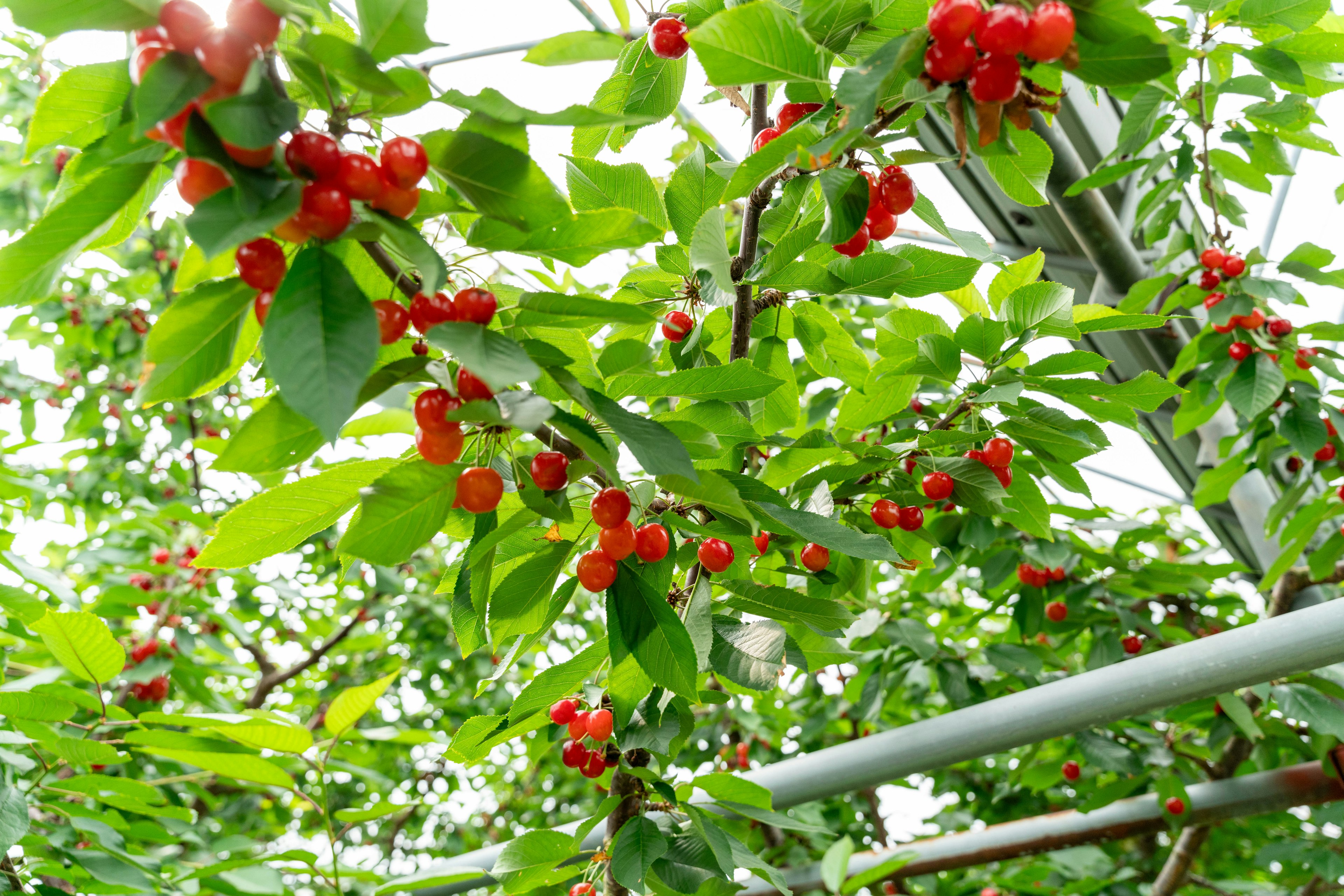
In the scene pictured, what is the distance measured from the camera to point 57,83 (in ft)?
2.02

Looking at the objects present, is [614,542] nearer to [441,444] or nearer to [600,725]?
[441,444]

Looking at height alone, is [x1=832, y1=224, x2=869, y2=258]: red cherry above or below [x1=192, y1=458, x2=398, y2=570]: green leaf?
above

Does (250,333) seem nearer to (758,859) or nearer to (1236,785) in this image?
(758,859)

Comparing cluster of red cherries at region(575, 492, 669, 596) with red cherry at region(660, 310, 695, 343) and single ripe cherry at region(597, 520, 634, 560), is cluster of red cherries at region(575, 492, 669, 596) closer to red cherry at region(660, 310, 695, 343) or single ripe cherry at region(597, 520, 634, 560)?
single ripe cherry at region(597, 520, 634, 560)

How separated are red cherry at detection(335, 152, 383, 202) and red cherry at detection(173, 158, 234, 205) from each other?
0.22ft

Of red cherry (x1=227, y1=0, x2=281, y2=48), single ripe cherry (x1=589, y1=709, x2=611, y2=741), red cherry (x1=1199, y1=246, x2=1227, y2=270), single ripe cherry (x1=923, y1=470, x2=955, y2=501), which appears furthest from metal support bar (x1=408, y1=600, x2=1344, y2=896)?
red cherry (x1=1199, y1=246, x2=1227, y2=270)

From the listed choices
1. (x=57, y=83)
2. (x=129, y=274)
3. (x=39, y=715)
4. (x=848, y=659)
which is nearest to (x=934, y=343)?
(x=848, y=659)

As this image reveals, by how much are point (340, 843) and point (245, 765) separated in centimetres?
272

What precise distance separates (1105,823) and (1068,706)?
40.1 inches

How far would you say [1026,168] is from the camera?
2.88 feet

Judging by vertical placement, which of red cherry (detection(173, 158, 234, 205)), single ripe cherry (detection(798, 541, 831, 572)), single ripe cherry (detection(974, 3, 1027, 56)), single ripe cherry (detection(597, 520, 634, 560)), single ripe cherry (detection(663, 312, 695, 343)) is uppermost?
single ripe cherry (detection(663, 312, 695, 343))

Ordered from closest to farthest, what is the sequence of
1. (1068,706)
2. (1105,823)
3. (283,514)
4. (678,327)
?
(283,514) → (678,327) → (1068,706) → (1105,823)

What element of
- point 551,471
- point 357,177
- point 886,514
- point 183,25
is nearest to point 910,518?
point 886,514

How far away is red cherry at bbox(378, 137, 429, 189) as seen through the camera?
0.58m
